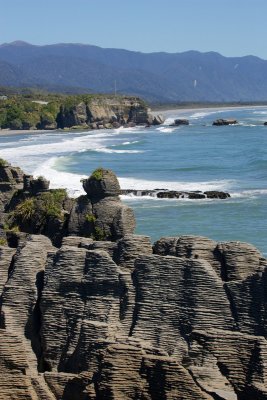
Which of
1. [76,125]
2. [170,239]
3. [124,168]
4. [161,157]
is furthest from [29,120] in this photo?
[170,239]

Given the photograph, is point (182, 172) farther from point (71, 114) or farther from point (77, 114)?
point (77, 114)

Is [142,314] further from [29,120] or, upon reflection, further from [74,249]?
[29,120]

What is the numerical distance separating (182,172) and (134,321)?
167 feet

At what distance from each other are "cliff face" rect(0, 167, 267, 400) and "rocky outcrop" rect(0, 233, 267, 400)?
14 millimetres

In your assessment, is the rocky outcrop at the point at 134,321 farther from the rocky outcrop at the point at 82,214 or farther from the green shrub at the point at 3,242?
the rocky outcrop at the point at 82,214

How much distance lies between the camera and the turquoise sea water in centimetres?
3700

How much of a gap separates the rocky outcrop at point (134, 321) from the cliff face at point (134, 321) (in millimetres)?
14

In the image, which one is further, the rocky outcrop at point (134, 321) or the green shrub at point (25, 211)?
the green shrub at point (25, 211)

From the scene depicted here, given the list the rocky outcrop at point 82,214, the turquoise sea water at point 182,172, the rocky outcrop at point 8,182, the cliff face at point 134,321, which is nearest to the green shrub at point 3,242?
the rocky outcrop at point 82,214

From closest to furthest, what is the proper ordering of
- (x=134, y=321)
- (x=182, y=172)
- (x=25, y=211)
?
(x=134, y=321) < (x=25, y=211) < (x=182, y=172)

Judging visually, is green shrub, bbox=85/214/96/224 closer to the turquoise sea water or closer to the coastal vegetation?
the turquoise sea water

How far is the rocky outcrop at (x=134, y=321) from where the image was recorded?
11.8 m

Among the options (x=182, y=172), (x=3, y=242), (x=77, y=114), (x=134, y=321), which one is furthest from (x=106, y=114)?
(x=134, y=321)

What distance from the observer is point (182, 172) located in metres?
63.5
